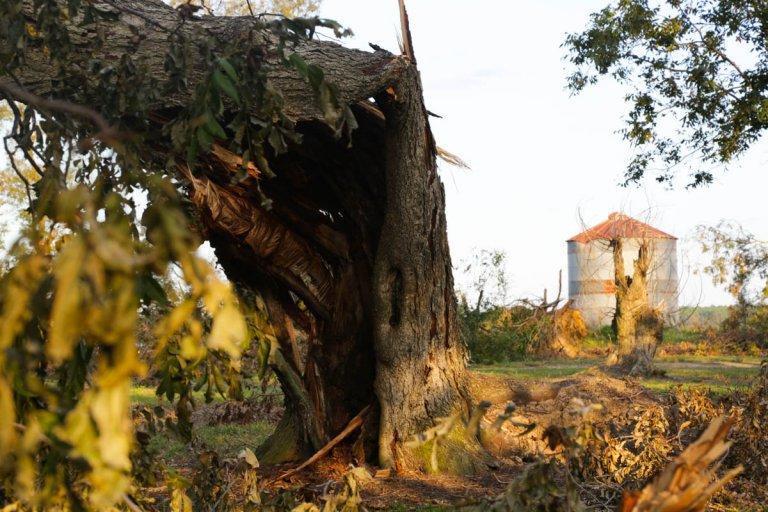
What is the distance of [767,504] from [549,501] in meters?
3.36

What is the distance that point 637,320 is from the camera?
1639 centimetres

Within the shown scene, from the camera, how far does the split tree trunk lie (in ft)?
53.0

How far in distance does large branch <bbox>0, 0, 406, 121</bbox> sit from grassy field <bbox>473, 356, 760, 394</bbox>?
8.16m

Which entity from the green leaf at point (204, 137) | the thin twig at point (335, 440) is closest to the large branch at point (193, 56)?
the green leaf at point (204, 137)

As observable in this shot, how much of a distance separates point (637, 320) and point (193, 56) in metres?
12.6

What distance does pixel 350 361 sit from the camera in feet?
24.0

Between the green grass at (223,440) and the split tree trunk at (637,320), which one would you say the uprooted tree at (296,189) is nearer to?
the green grass at (223,440)

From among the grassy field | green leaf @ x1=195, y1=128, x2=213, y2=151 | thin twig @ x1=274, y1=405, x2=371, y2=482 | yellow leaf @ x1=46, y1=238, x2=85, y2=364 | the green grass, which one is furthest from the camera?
the grassy field

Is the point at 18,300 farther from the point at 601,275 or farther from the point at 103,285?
the point at 601,275

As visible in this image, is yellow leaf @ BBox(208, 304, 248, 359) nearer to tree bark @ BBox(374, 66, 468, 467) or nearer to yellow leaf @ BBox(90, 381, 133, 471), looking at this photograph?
yellow leaf @ BBox(90, 381, 133, 471)

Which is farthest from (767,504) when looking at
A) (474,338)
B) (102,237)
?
(474,338)

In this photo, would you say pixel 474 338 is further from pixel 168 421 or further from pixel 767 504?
pixel 168 421

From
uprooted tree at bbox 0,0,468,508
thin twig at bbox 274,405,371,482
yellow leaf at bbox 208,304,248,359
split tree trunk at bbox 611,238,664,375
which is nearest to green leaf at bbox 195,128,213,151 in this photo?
uprooted tree at bbox 0,0,468,508

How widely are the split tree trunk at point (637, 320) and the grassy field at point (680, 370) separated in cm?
61
